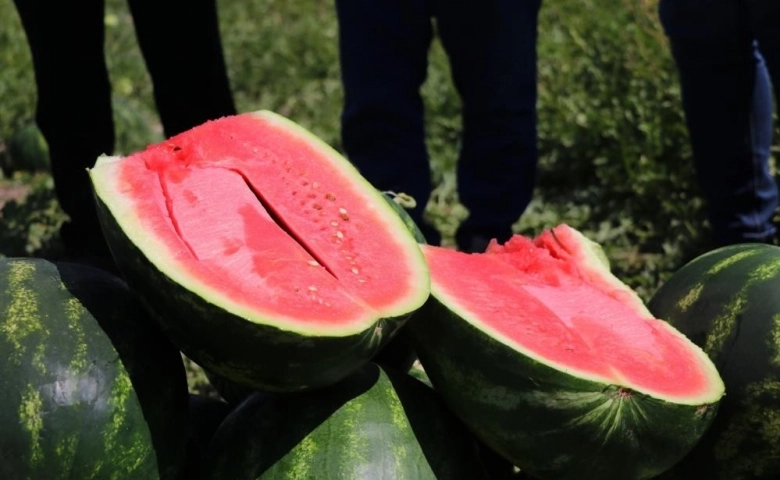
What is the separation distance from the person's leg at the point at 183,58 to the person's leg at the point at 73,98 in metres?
0.16

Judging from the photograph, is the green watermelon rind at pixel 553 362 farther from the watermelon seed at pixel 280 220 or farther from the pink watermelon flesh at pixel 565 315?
the watermelon seed at pixel 280 220

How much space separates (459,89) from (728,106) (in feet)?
2.76

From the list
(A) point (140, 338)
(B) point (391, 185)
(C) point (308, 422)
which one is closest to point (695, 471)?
(C) point (308, 422)

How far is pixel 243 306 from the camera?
1347 millimetres

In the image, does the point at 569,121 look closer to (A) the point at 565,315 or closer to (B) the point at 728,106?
(B) the point at 728,106

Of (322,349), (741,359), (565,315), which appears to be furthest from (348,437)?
(741,359)

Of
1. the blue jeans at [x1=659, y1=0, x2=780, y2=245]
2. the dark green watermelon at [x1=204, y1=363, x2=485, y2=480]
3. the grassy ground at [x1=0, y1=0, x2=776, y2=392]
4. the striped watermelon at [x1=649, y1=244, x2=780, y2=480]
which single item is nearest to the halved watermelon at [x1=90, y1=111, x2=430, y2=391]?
the dark green watermelon at [x1=204, y1=363, x2=485, y2=480]

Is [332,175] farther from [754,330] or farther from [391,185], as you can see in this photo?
[391,185]

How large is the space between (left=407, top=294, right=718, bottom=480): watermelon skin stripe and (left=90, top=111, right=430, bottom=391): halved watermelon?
0.43 feet

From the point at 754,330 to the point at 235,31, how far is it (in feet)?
19.9

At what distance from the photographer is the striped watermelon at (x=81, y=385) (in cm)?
140

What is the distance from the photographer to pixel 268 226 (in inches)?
59.7

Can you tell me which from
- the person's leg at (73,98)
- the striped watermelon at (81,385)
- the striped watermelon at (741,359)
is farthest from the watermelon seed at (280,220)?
the person's leg at (73,98)

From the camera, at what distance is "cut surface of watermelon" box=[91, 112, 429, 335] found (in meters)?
1.38
